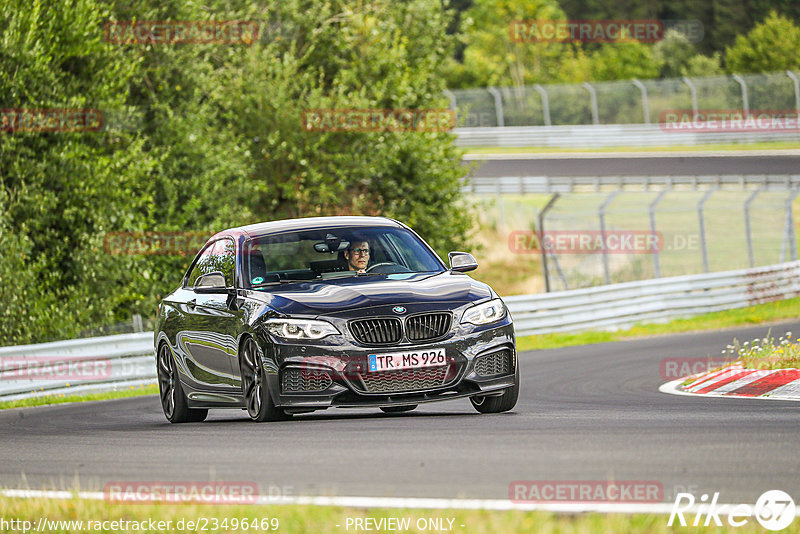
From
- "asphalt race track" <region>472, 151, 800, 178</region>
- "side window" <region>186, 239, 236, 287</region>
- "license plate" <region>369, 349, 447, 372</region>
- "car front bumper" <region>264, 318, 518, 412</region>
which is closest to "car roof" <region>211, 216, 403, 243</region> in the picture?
"side window" <region>186, 239, 236, 287</region>

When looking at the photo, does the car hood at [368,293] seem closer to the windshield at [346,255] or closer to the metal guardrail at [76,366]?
the windshield at [346,255]

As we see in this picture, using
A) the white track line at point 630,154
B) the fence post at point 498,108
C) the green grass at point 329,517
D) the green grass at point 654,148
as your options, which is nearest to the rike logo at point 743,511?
the green grass at point 329,517

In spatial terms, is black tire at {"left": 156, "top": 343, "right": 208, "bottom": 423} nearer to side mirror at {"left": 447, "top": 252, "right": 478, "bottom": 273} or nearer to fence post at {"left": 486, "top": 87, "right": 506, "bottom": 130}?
side mirror at {"left": 447, "top": 252, "right": 478, "bottom": 273}

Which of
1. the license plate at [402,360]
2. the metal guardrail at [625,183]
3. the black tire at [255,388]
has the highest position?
the license plate at [402,360]

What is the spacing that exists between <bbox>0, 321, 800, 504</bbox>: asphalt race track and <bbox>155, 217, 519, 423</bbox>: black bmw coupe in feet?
0.88

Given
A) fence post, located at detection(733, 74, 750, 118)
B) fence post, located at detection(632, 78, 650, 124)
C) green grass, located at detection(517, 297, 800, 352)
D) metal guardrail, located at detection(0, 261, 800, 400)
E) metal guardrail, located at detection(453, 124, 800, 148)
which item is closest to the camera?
metal guardrail, located at detection(0, 261, 800, 400)

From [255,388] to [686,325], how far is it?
1672 centimetres

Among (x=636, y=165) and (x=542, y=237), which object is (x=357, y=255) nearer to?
(x=542, y=237)

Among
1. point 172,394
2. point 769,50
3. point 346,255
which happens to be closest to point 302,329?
point 346,255

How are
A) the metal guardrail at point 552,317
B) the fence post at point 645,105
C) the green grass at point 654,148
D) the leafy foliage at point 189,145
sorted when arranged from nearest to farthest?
1. the metal guardrail at point 552,317
2. the leafy foliage at point 189,145
3. the fence post at point 645,105
4. the green grass at point 654,148

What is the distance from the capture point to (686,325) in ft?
81.8

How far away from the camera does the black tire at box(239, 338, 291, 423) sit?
934 cm

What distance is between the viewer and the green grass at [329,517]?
4.96 m

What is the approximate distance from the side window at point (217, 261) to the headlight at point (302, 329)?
1.44 m
